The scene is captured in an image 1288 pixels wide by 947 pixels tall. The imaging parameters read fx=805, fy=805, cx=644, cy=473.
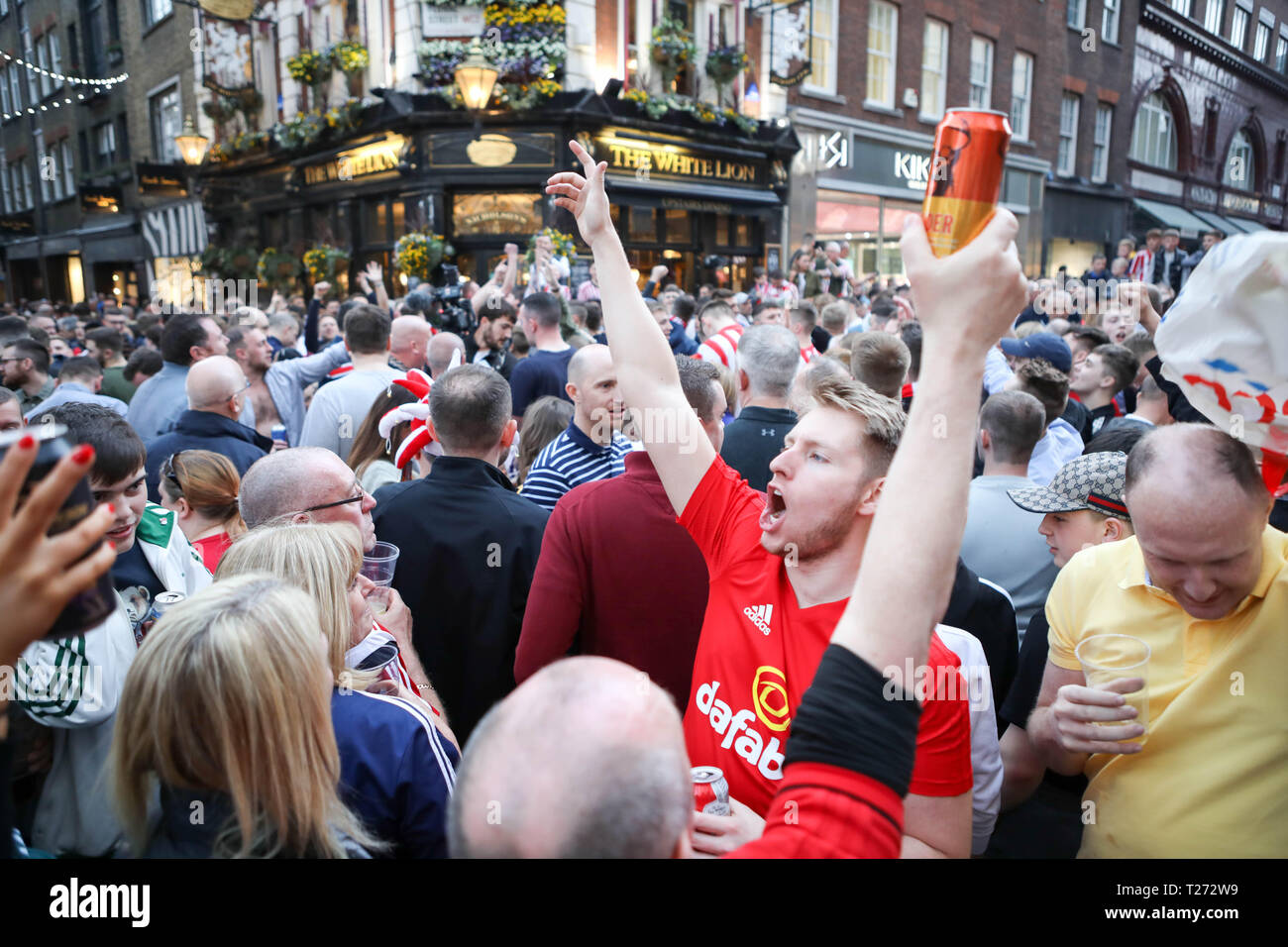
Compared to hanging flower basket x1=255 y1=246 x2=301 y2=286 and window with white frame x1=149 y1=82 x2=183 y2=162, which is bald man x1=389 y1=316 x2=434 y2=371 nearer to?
hanging flower basket x1=255 y1=246 x2=301 y2=286

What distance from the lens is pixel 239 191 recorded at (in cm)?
1795

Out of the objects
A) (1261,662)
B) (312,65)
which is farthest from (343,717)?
(312,65)

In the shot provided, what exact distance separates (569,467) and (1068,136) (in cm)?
2472

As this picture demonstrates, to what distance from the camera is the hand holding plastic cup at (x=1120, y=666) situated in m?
1.62

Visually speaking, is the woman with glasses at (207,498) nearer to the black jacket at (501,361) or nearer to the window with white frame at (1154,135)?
the black jacket at (501,361)

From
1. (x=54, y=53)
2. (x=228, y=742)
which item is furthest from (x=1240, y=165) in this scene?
(x=54, y=53)

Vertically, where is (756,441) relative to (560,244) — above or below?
below

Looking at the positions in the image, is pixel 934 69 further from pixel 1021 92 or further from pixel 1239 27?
pixel 1239 27

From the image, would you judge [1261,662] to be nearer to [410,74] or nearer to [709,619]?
[709,619]

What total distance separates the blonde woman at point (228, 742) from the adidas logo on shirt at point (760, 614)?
0.97m

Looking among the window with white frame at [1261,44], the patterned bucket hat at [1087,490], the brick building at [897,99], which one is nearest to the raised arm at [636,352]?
the patterned bucket hat at [1087,490]

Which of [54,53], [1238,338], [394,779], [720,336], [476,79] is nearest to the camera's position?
[1238,338]

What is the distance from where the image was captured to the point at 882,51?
18.0m
